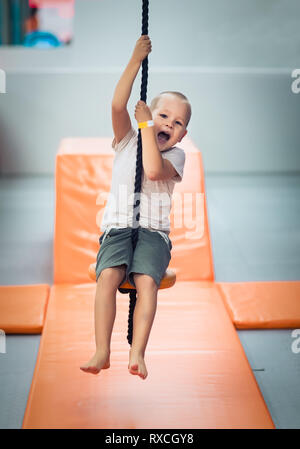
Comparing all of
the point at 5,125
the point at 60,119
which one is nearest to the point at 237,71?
the point at 60,119

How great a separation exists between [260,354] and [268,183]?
9.93 feet

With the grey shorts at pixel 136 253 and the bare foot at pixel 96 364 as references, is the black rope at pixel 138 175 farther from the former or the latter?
the bare foot at pixel 96 364

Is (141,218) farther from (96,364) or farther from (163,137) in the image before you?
(96,364)

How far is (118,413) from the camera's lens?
190 centimetres

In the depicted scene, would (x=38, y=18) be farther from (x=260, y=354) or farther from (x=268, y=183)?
(x=260, y=354)

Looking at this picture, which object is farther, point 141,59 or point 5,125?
point 5,125

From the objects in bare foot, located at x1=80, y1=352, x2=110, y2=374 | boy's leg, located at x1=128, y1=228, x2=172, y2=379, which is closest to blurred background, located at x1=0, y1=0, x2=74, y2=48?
boy's leg, located at x1=128, y1=228, x2=172, y2=379

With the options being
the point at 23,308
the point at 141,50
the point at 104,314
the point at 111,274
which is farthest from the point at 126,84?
the point at 23,308

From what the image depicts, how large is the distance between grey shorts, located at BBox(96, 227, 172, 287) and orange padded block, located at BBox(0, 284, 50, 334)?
102cm

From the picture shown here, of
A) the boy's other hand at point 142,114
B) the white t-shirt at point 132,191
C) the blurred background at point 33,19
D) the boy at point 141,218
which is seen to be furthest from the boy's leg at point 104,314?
the blurred background at point 33,19

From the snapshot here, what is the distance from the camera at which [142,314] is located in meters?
1.61

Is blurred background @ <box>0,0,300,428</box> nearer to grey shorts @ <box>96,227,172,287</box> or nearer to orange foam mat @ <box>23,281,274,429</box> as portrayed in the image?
orange foam mat @ <box>23,281,274,429</box>

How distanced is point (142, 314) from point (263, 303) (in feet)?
4.35

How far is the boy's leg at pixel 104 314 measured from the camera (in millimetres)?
1587
